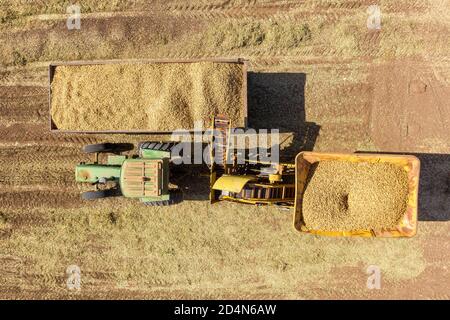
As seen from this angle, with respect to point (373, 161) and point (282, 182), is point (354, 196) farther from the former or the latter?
point (282, 182)

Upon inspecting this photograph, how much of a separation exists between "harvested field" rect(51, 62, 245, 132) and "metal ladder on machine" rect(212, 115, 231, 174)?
1.08 feet

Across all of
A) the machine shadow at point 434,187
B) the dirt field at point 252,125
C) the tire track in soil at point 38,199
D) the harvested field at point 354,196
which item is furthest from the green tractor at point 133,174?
the machine shadow at point 434,187

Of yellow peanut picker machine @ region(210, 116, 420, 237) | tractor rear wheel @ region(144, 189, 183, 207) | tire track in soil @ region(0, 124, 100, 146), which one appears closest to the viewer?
yellow peanut picker machine @ region(210, 116, 420, 237)

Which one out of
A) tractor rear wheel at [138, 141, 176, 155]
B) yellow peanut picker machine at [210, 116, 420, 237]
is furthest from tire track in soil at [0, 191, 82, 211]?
yellow peanut picker machine at [210, 116, 420, 237]

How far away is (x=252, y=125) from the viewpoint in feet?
26.4

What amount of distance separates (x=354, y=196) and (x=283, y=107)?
2323 millimetres

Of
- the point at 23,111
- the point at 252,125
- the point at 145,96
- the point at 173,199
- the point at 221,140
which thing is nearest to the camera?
the point at 221,140

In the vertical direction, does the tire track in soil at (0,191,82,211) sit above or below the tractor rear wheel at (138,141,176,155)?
below

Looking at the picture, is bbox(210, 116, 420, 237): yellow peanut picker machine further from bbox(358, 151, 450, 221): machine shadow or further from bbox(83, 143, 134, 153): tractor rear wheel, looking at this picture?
bbox(83, 143, 134, 153): tractor rear wheel

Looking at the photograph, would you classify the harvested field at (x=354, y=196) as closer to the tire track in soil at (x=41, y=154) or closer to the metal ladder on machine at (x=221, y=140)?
the metal ladder on machine at (x=221, y=140)

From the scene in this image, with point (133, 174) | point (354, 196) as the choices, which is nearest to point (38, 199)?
point (133, 174)

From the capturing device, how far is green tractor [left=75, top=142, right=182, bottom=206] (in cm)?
709

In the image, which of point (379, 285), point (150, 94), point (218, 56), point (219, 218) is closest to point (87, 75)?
point (150, 94)

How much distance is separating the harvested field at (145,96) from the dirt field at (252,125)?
619 millimetres
